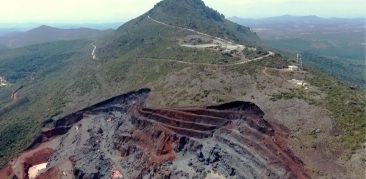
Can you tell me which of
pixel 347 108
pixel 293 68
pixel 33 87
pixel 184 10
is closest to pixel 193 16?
pixel 184 10

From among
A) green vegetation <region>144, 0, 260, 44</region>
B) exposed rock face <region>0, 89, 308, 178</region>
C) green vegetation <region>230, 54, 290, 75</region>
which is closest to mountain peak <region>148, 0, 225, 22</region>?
green vegetation <region>144, 0, 260, 44</region>

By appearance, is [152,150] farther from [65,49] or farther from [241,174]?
[65,49]

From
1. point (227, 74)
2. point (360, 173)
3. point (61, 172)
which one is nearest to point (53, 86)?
point (61, 172)

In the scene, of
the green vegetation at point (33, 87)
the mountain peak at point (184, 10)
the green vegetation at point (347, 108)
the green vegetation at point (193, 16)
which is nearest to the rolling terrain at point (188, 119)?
the green vegetation at point (347, 108)

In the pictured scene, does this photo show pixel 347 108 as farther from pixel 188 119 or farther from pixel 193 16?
pixel 193 16

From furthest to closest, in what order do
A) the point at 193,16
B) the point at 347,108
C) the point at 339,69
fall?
the point at 339,69 → the point at 193,16 → the point at 347,108

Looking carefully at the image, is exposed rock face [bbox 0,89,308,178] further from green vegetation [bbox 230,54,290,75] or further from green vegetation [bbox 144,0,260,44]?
green vegetation [bbox 144,0,260,44]

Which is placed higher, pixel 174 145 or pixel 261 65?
pixel 261 65
